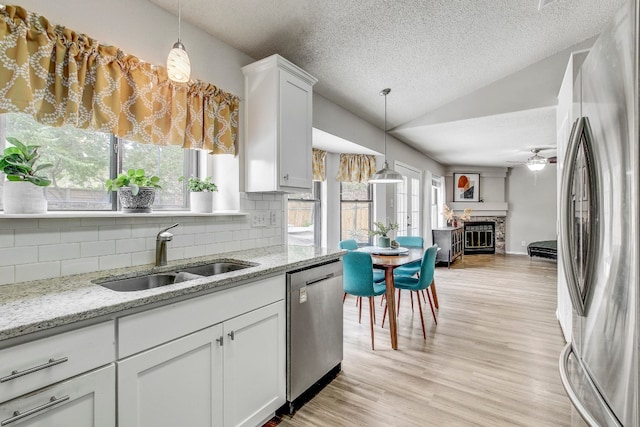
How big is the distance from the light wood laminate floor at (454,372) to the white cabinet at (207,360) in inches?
15.7

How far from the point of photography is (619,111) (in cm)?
81

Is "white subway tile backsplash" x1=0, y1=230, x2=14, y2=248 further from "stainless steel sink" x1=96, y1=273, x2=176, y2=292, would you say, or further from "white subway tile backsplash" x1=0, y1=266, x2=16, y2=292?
"stainless steel sink" x1=96, y1=273, x2=176, y2=292

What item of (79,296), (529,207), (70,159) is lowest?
(79,296)

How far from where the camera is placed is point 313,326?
2082mm

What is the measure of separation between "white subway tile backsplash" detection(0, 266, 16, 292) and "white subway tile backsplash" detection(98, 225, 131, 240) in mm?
360

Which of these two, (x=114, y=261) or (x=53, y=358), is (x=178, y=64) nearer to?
(x=114, y=261)

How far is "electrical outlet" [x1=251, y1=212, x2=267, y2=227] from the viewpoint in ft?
8.52

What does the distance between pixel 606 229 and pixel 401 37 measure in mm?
2511

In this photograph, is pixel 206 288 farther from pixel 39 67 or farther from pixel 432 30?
pixel 432 30

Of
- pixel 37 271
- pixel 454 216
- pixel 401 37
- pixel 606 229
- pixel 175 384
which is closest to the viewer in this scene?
pixel 606 229

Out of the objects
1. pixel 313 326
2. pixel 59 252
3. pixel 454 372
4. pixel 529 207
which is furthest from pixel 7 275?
pixel 529 207

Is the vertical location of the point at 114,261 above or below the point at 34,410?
above

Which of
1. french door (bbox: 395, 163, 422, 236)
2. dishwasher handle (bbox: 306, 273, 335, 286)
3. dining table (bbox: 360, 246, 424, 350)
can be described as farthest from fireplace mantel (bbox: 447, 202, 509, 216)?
dishwasher handle (bbox: 306, 273, 335, 286)

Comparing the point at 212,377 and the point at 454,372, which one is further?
the point at 454,372
